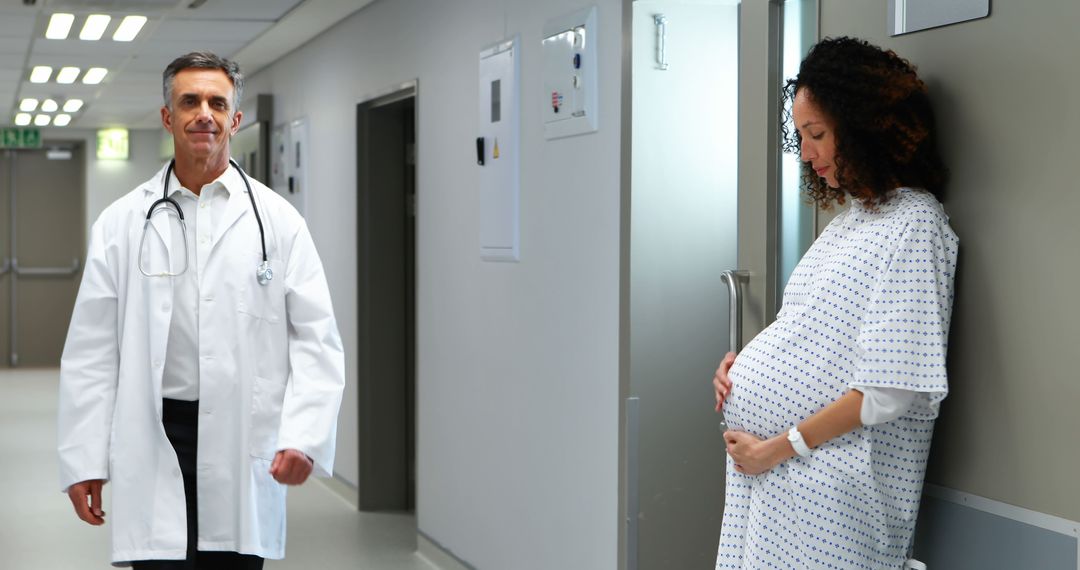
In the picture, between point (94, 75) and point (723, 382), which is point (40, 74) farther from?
point (723, 382)

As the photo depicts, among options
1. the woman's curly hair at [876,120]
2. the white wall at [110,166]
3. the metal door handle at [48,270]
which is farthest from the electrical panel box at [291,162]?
the metal door handle at [48,270]

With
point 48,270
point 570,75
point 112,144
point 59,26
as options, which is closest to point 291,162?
point 59,26

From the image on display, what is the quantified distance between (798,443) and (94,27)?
18.8 feet

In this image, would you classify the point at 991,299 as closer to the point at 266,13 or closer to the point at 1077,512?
the point at 1077,512

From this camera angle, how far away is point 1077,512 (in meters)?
1.78

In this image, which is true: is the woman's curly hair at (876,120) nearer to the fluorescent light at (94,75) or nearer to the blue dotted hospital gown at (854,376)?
the blue dotted hospital gown at (854,376)

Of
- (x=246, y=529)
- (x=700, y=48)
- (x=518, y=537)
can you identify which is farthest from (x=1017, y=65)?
(x=518, y=537)

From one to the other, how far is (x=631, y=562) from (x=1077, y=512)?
5.08ft

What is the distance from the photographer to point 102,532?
19.0ft

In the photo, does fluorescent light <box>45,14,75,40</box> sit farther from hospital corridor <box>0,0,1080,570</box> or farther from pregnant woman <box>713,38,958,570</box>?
pregnant woman <box>713,38,958,570</box>

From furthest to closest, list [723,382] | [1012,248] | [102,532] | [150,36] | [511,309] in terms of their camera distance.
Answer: [150,36] < [102,532] < [511,309] < [723,382] < [1012,248]

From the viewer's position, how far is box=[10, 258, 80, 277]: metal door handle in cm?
1436

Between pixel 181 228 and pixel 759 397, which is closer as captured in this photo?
pixel 759 397

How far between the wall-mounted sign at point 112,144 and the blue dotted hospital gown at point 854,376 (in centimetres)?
1298
